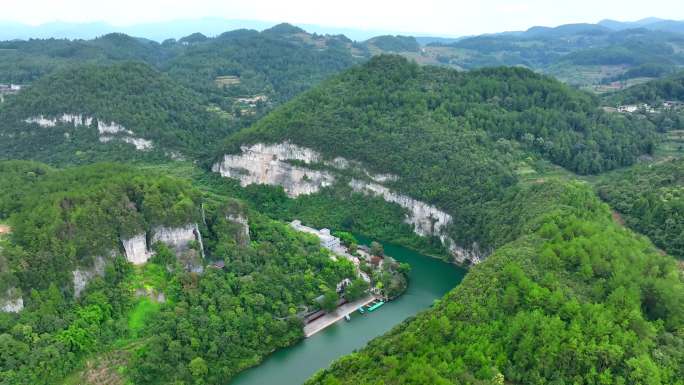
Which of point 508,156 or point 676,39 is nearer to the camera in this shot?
point 508,156

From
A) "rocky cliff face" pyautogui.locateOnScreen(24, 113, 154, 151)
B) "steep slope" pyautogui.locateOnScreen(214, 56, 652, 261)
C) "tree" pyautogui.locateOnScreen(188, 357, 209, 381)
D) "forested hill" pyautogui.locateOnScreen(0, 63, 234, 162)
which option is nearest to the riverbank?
"tree" pyautogui.locateOnScreen(188, 357, 209, 381)

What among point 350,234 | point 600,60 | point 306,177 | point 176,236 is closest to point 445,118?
point 306,177

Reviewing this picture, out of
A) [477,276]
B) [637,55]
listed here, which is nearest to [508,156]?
[477,276]

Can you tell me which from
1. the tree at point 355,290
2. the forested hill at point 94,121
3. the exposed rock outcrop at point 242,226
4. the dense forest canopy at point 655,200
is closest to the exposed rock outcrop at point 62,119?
the forested hill at point 94,121

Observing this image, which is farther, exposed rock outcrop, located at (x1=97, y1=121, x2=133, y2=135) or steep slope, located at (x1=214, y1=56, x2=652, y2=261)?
exposed rock outcrop, located at (x1=97, y1=121, x2=133, y2=135)

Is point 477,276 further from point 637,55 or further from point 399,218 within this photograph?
point 637,55

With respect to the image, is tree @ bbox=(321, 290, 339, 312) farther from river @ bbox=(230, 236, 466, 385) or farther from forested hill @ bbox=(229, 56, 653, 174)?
forested hill @ bbox=(229, 56, 653, 174)
